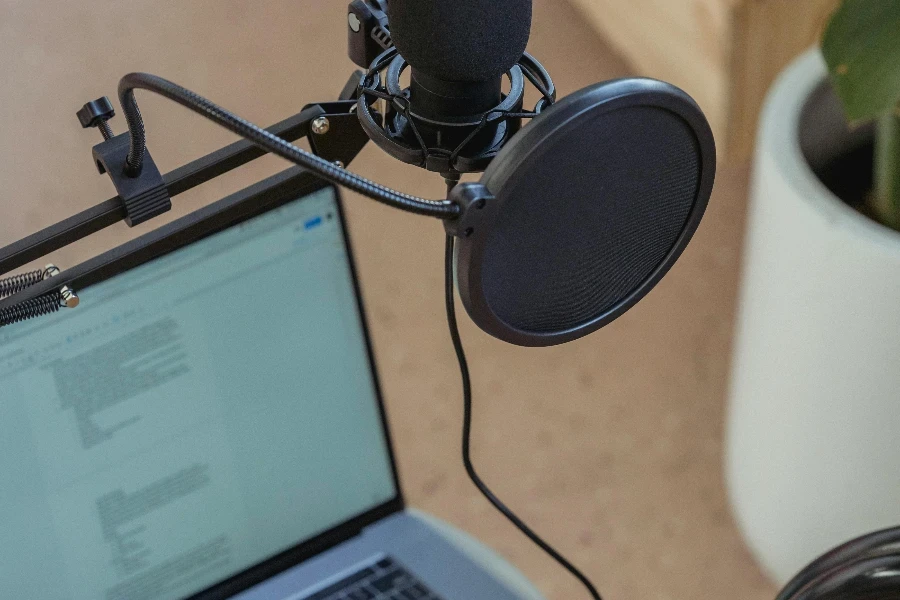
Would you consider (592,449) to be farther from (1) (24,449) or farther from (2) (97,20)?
(2) (97,20)

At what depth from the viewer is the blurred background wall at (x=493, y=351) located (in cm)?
104

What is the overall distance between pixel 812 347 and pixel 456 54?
527mm

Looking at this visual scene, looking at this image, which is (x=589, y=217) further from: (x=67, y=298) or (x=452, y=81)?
(x=67, y=298)

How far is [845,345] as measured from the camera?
791 mm

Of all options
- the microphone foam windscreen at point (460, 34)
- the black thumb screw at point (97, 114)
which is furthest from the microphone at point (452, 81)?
the black thumb screw at point (97, 114)

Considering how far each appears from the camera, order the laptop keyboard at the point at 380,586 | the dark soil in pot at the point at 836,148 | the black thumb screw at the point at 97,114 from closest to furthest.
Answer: the black thumb screw at the point at 97,114, the laptop keyboard at the point at 380,586, the dark soil in pot at the point at 836,148

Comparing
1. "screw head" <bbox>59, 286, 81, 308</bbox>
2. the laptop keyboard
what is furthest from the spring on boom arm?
the laptop keyboard

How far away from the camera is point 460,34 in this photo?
381 millimetres

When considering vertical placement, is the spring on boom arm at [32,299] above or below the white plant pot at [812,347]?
above

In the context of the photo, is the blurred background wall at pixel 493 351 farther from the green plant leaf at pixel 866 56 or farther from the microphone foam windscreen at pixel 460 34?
the microphone foam windscreen at pixel 460 34

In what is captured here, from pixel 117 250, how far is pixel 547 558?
2.08 feet

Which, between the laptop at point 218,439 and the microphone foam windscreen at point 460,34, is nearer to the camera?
the microphone foam windscreen at point 460,34

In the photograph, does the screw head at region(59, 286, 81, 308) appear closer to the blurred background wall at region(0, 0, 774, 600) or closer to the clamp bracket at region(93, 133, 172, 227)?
the clamp bracket at region(93, 133, 172, 227)

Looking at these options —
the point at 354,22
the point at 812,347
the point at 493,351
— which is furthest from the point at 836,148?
the point at 354,22
